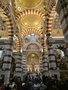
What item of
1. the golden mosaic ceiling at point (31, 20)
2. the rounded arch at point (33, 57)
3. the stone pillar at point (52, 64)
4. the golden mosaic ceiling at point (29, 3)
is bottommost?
the stone pillar at point (52, 64)

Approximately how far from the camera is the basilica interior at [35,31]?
8656 millimetres

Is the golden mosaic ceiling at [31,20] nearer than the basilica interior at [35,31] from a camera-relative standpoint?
No

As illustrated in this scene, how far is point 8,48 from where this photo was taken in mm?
10297

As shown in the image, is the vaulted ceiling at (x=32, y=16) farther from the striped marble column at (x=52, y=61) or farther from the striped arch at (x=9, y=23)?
the striped marble column at (x=52, y=61)

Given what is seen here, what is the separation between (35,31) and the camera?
683 inches

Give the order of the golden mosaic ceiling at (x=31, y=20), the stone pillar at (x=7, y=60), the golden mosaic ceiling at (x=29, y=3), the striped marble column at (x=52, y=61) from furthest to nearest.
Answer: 1. the golden mosaic ceiling at (x=31, y=20)
2. the golden mosaic ceiling at (x=29, y=3)
3. the striped marble column at (x=52, y=61)
4. the stone pillar at (x=7, y=60)

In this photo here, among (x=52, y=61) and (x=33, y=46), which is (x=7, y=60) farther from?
(x=33, y=46)

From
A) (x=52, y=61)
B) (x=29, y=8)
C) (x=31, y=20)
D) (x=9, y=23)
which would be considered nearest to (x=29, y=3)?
(x=29, y=8)

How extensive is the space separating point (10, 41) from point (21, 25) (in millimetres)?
6758

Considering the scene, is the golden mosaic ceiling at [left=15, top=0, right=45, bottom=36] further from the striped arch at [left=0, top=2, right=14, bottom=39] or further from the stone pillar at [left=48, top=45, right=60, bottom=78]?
the stone pillar at [left=48, top=45, right=60, bottom=78]

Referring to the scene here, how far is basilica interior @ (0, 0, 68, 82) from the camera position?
341 inches

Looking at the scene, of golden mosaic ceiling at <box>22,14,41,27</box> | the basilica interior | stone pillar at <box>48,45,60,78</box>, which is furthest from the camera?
golden mosaic ceiling at <box>22,14,41,27</box>

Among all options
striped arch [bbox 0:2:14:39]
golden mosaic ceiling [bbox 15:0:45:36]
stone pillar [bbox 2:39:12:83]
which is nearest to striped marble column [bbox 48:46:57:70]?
stone pillar [bbox 2:39:12:83]

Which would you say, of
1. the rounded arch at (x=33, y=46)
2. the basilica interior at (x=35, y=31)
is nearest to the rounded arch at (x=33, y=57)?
the rounded arch at (x=33, y=46)
